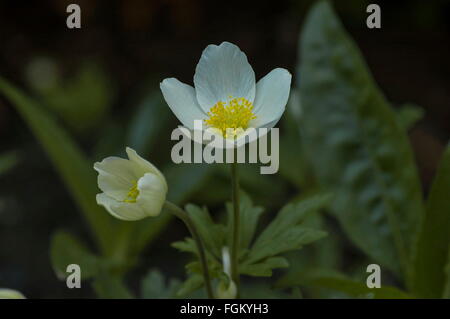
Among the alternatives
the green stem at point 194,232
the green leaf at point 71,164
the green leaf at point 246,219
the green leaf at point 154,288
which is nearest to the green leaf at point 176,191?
the green leaf at point 71,164

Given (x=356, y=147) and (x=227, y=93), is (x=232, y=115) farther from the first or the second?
(x=356, y=147)

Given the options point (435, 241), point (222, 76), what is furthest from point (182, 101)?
point (435, 241)

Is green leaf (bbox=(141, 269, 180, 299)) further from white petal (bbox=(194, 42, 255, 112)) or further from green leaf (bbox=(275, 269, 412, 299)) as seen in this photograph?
white petal (bbox=(194, 42, 255, 112))

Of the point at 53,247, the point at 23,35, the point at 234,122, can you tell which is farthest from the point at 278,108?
the point at 23,35

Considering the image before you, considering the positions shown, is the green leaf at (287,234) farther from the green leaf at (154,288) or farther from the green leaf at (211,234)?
the green leaf at (154,288)

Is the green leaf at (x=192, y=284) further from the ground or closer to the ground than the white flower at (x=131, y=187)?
closer to the ground
